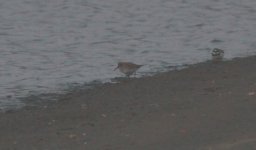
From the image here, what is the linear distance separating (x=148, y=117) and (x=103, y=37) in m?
9.84

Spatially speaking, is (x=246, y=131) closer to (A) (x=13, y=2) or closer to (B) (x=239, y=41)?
(B) (x=239, y=41)

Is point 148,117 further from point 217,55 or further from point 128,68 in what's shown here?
point 217,55

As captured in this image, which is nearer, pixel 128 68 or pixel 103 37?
pixel 128 68

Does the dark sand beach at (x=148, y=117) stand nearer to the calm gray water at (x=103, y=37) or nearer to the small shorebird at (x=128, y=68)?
the small shorebird at (x=128, y=68)

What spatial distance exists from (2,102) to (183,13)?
39.7 ft

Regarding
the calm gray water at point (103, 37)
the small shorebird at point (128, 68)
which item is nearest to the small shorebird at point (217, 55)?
the calm gray water at point (103, 37)

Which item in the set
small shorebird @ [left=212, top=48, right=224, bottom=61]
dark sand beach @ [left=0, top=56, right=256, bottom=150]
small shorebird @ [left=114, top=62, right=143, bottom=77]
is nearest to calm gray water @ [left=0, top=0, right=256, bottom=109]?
small shorebird @ [left=114, top=62, right=143, bottom=77]

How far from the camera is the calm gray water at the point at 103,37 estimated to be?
53.9 ft

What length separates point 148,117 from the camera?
450 inches

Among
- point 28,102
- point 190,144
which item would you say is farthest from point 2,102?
point 190,144

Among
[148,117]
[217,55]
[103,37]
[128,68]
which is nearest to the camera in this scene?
[148,117]

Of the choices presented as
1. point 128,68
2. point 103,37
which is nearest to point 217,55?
point 128,68

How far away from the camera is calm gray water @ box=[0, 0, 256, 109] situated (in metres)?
16.4

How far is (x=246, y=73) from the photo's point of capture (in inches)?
582
